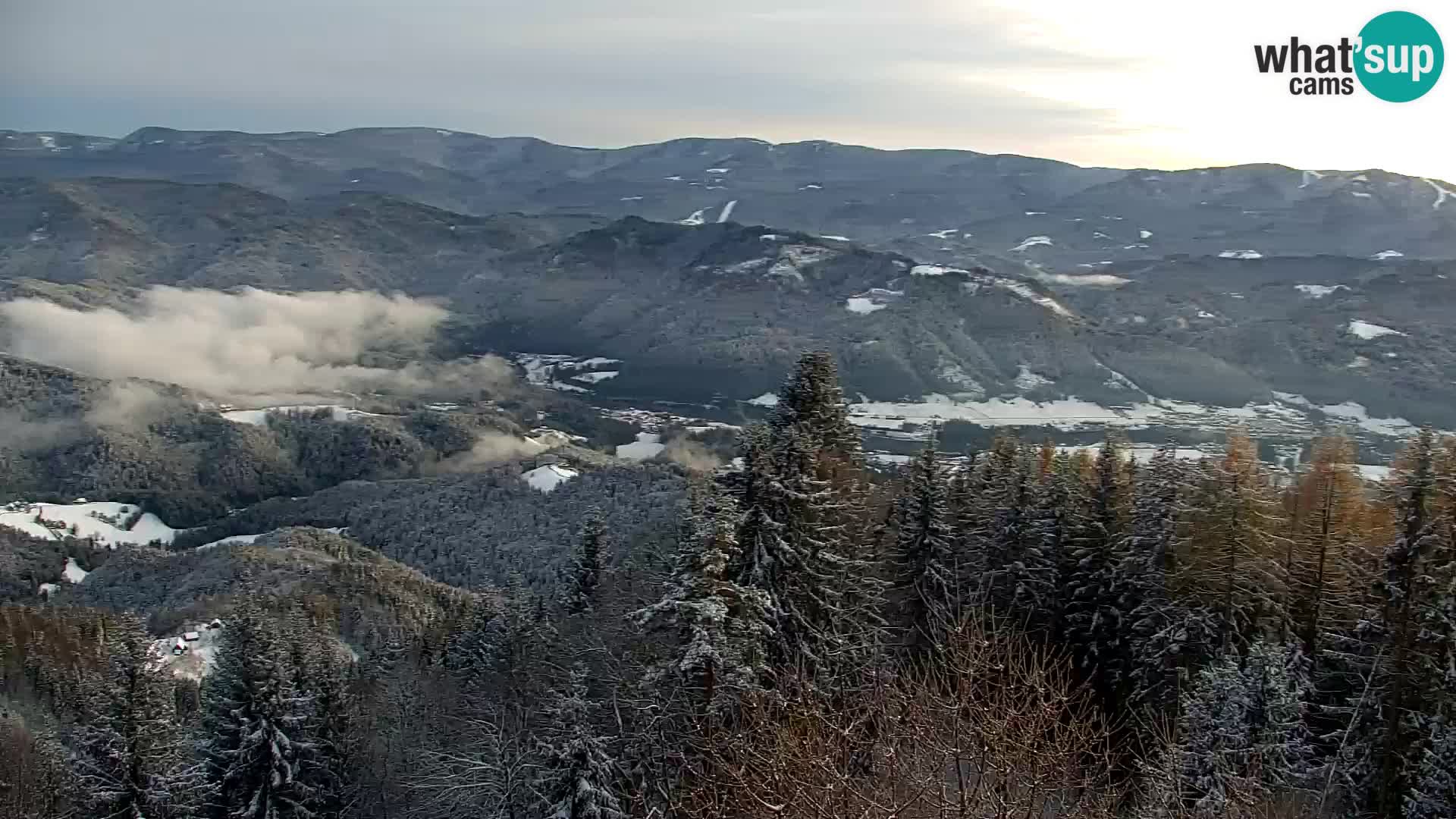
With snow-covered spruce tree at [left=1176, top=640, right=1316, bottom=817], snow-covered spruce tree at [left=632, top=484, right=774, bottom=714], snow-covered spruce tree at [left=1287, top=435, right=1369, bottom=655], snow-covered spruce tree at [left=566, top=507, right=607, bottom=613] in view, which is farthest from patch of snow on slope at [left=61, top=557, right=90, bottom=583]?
snow-covered spruce tree at [left=1176, top=640, right=1316, bottom=817]

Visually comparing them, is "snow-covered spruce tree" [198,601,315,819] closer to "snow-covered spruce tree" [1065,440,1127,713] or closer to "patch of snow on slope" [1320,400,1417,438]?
"snow-covered spruce tree" [1065,440,1127,713]

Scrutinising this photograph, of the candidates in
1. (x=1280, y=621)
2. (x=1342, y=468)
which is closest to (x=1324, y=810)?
(x=1280, y=621)

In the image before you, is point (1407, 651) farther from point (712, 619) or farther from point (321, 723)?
point (321, 723)

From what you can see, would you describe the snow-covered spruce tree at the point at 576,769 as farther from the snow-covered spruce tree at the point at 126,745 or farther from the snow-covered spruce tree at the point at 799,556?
the snow-covered spruce tree at the point at 126,745

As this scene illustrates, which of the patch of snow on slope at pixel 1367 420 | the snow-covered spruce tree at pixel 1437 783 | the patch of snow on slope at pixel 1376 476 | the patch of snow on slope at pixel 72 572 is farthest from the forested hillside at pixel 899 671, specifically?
the patch of snow on slope at pixel 1367 420

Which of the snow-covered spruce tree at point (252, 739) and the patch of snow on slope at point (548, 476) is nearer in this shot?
the snow-covered spruce tree at point (252, 739)

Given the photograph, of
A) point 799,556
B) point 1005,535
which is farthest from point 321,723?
point 1005,535
